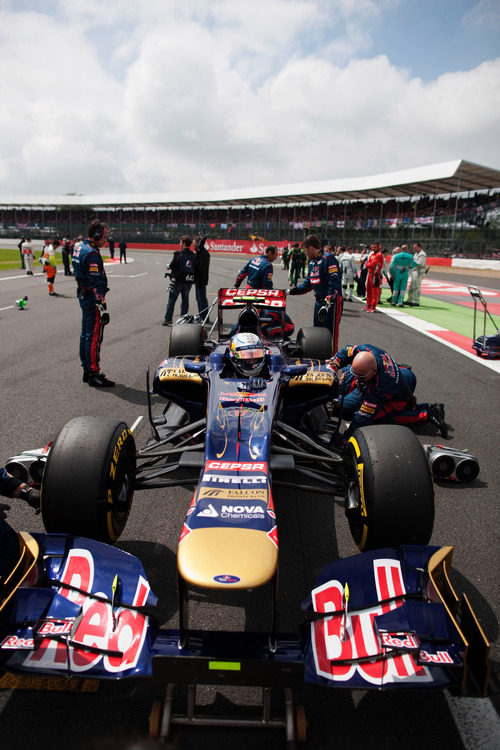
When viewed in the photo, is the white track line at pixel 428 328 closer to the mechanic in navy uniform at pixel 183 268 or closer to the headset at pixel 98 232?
the mechanic in navy uniform at pixel 183 268

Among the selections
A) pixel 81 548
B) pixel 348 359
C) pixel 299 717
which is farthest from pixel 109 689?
pixel 348 359

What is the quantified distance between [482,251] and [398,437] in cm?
3397

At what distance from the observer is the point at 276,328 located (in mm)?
7004

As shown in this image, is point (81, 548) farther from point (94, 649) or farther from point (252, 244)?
point (252, 244)

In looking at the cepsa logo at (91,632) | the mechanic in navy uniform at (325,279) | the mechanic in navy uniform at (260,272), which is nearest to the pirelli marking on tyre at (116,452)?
the cepsa logo at (91,632)

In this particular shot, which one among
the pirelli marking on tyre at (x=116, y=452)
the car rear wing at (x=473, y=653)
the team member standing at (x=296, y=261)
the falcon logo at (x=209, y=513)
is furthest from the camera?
the team member standing at (x=296, y=261)

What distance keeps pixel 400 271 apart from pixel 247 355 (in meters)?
11.8

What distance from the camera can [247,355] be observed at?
154 inches

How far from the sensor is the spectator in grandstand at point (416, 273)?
46.8 ft

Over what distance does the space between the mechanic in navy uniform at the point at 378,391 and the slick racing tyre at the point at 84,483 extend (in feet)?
6.33

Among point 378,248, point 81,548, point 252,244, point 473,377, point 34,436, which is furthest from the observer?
point 252,244

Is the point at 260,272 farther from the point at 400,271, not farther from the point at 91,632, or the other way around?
the point at 91,632

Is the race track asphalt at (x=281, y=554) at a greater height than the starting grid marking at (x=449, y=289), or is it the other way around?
the starting grid marking at (x=449, y=289)

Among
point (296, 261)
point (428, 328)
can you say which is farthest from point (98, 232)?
point (296, 261)
